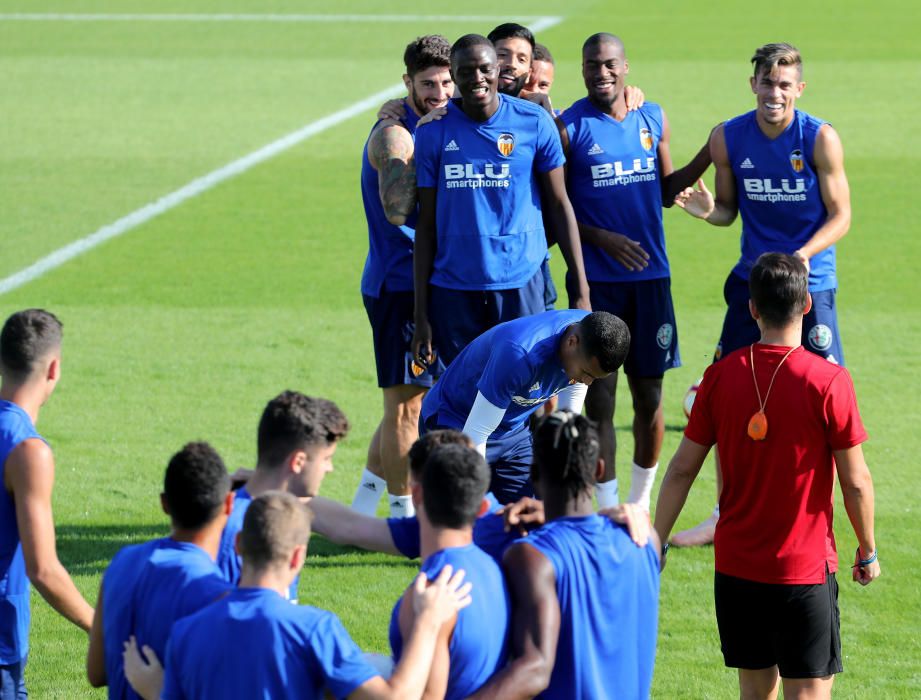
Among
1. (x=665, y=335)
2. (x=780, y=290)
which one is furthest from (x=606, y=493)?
(x=780, y=290)

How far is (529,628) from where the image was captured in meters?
4.00

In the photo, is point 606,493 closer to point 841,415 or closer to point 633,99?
point 633,99

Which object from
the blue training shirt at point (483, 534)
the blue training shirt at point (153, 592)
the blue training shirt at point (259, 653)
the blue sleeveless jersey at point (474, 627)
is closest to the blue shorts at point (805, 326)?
the blue training shirt at point (483, 534)

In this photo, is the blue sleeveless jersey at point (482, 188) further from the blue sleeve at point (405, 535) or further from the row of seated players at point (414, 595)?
the row of seated players at point (414, 595)

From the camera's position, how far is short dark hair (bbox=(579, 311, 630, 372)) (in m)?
5.88

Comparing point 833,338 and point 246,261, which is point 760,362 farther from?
point 246,261

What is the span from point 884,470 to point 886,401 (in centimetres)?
152

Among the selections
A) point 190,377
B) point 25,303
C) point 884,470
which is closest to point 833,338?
point 884,470

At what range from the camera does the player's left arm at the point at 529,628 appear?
395cm

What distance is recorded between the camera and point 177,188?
1806 centimetres

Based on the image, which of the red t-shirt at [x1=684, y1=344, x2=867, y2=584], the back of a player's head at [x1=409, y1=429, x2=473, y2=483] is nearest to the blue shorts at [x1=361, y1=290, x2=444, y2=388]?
the red t-shirt at [x1=684, y1=344, x2=867, y2=584]

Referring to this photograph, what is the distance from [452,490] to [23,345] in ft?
5.74

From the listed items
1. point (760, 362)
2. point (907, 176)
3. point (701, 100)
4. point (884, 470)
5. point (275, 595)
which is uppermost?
point (701, 100)

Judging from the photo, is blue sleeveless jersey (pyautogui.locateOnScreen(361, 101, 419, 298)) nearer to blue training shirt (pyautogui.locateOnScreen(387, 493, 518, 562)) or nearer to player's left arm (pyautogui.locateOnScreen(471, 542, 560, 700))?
blue training shirt (pyautogui.locateOnScreen(387, 493, 518, 562))
